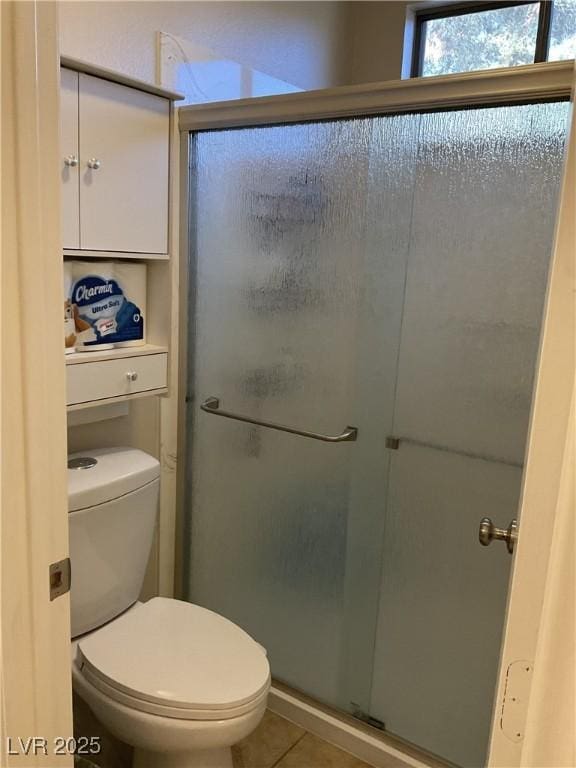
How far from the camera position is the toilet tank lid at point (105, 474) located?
4.89ft

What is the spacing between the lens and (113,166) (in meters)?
1.51

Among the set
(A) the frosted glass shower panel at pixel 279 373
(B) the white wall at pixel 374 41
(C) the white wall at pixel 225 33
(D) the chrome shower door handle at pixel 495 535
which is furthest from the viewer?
(B) the white wall at pixel 374 41

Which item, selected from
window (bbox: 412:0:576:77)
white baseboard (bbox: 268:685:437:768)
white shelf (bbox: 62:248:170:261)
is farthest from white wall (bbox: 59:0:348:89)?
white baseboard (bbox: 268:685:437:768)

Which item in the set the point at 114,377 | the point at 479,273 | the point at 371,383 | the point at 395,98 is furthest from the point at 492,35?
the point at 114,377

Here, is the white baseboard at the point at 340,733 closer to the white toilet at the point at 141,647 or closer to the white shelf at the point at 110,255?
the white toilet at the point at 141,647

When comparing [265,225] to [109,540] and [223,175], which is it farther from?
[109,540]

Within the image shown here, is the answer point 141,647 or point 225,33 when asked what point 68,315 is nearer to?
point 141,647

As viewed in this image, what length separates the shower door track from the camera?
1319 millimetres

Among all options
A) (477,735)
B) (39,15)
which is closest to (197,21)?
(39,15)

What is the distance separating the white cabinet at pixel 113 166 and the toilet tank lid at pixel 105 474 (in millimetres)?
523

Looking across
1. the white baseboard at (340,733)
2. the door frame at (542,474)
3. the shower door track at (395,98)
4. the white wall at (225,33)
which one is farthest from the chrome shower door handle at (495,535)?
the white wall at (225,33)

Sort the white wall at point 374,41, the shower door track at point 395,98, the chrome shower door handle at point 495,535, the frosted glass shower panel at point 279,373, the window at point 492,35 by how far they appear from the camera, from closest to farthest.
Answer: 1. the chrome shower door handle at point 495,535
2. the shower door track at point 395,98
3. the frosted glass shower panel at point 279,373
4. the window at point 492,35
5. the white wall at point 374,41

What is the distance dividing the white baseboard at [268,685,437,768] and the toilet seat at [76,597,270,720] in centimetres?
49

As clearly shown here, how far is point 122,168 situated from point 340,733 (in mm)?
1628
